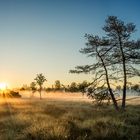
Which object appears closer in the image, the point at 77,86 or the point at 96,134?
the point at 96,134

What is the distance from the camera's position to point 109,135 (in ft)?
40.6

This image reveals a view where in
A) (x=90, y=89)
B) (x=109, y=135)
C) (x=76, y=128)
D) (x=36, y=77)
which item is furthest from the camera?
(x=36, y=77)

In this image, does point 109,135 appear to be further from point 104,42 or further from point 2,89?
point 2,89

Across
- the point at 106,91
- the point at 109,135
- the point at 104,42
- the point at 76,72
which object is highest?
the point at 104,42

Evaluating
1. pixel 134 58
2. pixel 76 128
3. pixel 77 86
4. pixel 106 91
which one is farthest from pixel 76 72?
pixel 76 128

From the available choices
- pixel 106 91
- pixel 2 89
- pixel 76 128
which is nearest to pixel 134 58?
pixel 106 91

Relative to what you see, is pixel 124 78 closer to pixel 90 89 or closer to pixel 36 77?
pixel 90 89

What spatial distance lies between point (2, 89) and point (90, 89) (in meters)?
93.5

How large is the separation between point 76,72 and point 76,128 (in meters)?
13.1

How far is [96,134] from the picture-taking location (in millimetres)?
12398

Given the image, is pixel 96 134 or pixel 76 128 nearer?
pixel 96 134

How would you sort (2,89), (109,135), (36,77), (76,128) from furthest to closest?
(36,77) < (2,89) < (76,128) < (109,135)

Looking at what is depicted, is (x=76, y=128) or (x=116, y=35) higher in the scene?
(x=116, y=35)

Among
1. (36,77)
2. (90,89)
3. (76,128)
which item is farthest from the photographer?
(36,77)
